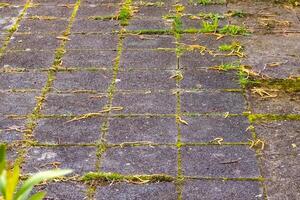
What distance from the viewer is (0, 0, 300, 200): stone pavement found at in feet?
10.6

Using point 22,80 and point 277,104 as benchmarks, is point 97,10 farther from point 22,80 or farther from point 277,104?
point 277,104

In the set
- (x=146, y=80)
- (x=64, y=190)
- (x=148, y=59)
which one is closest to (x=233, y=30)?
(x=148, y=59)

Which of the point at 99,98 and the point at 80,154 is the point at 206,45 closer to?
the point at 99,98

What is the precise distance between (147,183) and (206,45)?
2.06 m

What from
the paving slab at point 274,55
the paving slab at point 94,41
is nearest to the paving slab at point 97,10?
the paving slab at point 94,41

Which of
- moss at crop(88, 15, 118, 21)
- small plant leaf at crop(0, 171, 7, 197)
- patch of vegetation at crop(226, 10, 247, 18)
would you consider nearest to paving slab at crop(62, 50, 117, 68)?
moss at crop(88, 15, 118, 21)

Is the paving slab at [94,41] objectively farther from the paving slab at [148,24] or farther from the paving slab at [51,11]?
the paving slab at [51,11]

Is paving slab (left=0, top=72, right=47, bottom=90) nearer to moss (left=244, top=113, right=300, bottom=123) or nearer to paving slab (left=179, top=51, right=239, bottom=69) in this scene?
paving slab (left=179, top=51, right=239, bottom=69)

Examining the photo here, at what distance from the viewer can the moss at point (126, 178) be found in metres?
3.20

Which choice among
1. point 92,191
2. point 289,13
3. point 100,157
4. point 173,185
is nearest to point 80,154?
point 100,157

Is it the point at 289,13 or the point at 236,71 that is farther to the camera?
the point at 289,13

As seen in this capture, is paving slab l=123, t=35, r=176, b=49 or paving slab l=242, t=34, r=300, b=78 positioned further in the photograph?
paving slab l=123, t=35, r=176, b=49

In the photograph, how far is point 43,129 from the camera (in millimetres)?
3719

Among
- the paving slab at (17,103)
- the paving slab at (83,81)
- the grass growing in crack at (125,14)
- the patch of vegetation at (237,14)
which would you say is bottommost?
the patch of vegetation at (237,14)
